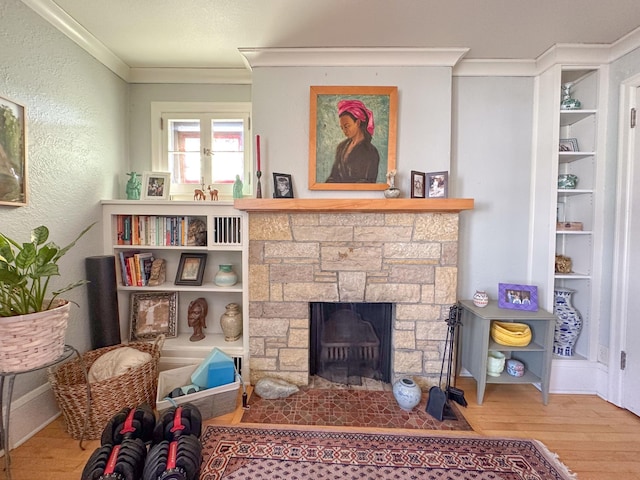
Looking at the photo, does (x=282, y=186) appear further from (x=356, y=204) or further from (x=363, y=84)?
(x=363, y=84)

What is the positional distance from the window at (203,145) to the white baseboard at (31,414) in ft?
5.09

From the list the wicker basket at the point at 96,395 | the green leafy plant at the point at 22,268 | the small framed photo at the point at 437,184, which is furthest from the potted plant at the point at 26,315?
the small framed photo at the point at 437,184

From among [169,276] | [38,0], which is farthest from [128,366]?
[38,0]

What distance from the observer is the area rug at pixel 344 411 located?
1718 millimetres

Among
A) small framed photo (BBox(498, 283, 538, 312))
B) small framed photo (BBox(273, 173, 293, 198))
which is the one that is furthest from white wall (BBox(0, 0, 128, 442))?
small framed photo (BBox(498, 283, 538, 312))

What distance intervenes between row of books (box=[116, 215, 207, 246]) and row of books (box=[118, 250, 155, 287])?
0.10 m

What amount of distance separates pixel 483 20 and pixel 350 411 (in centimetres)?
252

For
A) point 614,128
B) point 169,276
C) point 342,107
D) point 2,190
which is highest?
point 342,107

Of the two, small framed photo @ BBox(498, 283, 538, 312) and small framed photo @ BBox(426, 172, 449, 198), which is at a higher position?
small framed photo @ BBox(426, 172, 449, 198)

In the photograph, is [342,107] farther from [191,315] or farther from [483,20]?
[191,315]

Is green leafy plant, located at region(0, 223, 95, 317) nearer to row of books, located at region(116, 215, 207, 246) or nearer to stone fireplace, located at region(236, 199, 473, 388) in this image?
row of books, located at region(116, 215, 207, 246)

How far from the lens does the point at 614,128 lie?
6.40ft

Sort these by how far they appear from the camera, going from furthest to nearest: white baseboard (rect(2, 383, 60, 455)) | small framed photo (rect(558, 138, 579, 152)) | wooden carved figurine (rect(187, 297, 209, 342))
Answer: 1. wooden carved figurine (rect(187, 297, 209, 342))
2. small framed photo (rect(558, 138, 579, 152))
3. white baseboard (rect(2, 383, 60, 455))

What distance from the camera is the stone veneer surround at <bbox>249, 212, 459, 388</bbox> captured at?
2.01 m
